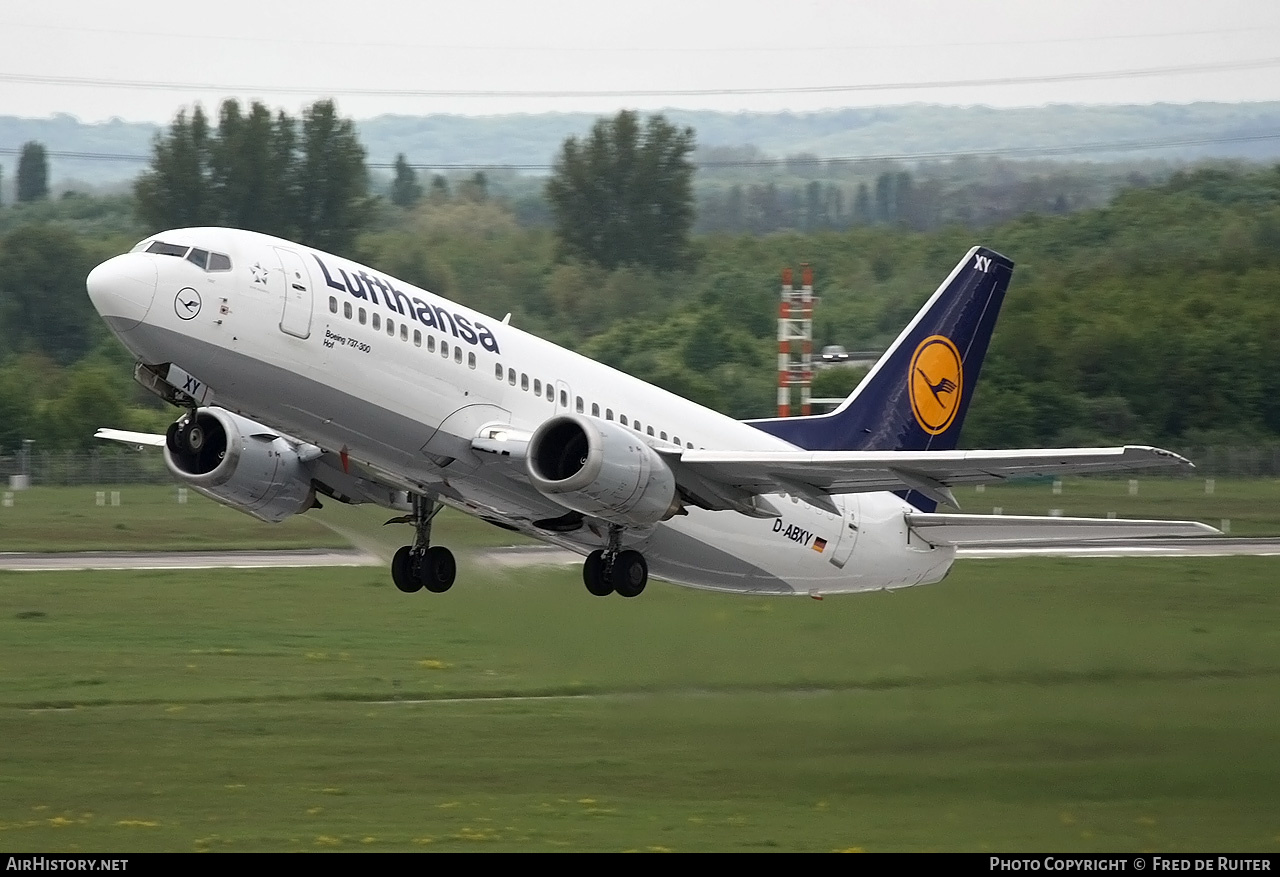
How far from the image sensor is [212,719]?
84.7ft

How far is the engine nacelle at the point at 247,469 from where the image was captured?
25875 mm

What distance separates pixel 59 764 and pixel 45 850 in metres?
4.48

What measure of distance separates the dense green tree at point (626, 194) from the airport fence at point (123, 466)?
24.3 m

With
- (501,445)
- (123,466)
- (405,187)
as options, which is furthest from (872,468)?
(405,187)

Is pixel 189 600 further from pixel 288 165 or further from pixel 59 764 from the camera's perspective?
pixel 288 165

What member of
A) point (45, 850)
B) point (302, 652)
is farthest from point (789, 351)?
point (45, 850)

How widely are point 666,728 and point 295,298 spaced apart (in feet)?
24.3

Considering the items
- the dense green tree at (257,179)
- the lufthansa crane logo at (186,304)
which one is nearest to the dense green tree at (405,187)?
the dense green tree at (257,179)

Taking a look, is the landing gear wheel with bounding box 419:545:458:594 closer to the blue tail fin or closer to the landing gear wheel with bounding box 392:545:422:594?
the landing gear wheel with bounding box 392:545:422:594

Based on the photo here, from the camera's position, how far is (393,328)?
23531 millimetres

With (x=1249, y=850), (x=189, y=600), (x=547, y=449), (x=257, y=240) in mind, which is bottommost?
(x=189, y=600)

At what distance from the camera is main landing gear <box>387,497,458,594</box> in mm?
27109

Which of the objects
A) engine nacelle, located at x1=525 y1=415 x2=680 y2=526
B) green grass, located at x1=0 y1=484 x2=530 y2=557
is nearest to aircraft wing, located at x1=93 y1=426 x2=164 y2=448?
engine nacelle, located at x1=525 y1=415 x2=680 y2=526

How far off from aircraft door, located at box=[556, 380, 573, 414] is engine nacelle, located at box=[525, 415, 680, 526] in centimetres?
143
